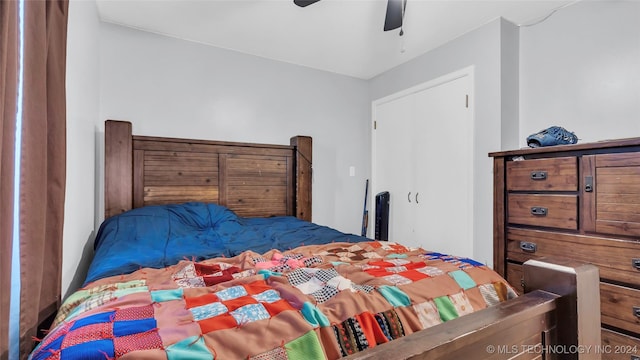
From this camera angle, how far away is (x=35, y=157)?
2.85ft

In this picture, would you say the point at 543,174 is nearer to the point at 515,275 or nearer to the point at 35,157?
the point at 515,275

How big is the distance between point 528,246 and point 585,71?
1304mm

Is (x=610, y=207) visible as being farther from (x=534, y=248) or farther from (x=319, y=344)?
(x=319, y=344)

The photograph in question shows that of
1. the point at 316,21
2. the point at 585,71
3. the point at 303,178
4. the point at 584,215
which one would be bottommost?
the point at 584,215

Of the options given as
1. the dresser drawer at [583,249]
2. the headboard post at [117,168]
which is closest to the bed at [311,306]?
the headboard post at [117,168]

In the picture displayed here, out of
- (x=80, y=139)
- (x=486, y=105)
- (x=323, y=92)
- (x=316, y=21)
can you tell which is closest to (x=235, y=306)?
(x=80, y=139)

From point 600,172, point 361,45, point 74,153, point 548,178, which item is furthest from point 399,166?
point 74,153

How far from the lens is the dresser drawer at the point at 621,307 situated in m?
1.40

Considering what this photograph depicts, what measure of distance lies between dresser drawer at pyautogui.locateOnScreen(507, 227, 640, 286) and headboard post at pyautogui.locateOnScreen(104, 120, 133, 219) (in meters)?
2.60

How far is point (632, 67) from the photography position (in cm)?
193

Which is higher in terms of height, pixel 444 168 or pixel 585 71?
pixel 585 71

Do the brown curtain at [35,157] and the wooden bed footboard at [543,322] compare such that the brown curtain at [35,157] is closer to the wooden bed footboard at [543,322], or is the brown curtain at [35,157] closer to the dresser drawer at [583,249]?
the wooden bed footboard at [543,322]

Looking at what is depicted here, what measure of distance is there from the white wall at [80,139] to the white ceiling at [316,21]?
43 centimetres

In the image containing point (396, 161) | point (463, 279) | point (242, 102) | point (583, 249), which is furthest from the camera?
point (396, 161)
